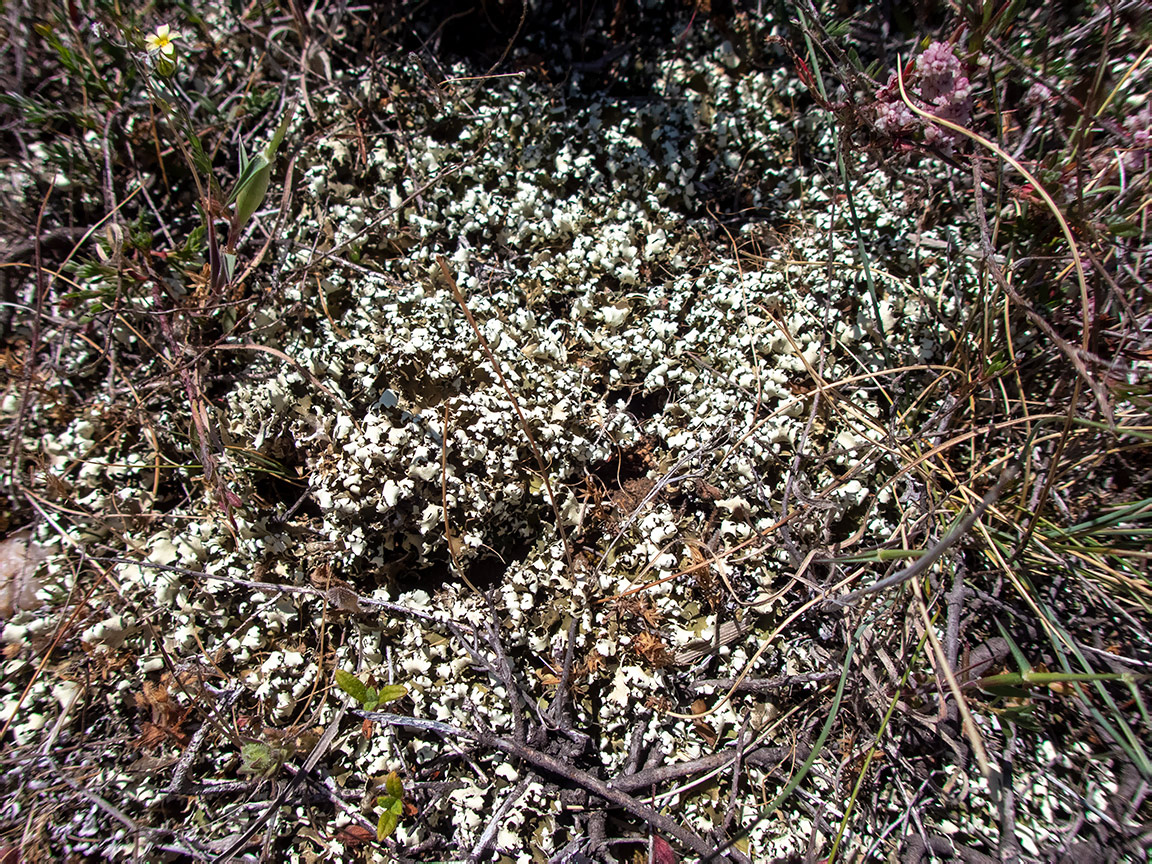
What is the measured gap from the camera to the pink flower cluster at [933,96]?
5.32ft

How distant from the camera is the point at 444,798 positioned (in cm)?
154

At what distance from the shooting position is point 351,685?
5.07 feet

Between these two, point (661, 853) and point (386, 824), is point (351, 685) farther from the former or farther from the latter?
point (661, 853)

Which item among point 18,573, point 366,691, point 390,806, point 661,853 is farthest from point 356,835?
point 18,573

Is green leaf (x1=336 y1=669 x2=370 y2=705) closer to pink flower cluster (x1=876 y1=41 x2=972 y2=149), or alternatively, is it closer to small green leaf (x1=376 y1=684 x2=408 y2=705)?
small green leaf (x1=376 y1=684 x2=408 y2=705)

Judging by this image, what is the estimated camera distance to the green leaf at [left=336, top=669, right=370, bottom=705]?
60.4 inches

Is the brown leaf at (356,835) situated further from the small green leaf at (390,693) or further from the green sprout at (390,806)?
the small green leaf at (390,693)

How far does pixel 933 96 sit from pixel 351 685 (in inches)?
80.8

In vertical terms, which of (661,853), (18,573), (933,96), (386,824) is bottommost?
(18,573)

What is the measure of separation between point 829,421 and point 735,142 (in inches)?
39.6

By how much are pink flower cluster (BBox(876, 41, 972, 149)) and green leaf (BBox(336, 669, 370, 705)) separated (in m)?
A: 1.96

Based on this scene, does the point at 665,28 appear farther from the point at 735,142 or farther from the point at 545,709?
the point at 545,709

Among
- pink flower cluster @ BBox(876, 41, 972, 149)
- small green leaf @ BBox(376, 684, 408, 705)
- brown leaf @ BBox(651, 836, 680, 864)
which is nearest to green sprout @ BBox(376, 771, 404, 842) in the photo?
small green leaf @ BBox(376, 684, 408, 705)

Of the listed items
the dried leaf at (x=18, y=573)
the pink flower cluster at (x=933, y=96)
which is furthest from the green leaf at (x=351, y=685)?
the pink flower cluster at (x=933, y=96)
